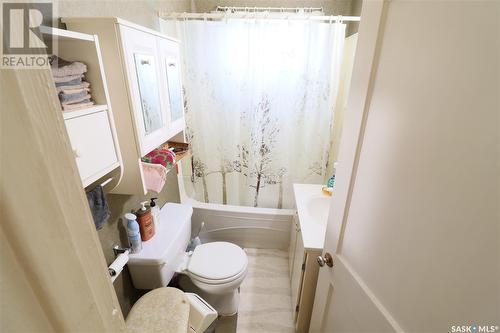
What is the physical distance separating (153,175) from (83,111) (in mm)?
499

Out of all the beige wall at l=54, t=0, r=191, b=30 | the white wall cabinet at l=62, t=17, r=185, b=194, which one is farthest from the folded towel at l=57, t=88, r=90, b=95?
the beige wall at l=54, t=0, r=191, b=30

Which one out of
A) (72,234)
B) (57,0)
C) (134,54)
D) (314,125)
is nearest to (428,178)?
(72,234)

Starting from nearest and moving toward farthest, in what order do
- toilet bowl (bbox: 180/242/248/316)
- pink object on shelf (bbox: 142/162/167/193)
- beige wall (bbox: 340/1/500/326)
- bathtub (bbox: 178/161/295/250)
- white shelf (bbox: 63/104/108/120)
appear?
beige wall (bbox: 340/1/500/326) < white shelf (bbox: 63/104/108/120) < pink object on shelf (bbox: 142/162/167/193) < toilet bowl (bbox: 180/242/248/316) < bathtub (bbox: 178/161/295/250)

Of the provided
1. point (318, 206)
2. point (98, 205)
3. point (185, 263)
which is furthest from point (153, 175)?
point (318, 206)

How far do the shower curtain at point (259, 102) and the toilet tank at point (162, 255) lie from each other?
2.05ft

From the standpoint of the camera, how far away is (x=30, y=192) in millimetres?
271

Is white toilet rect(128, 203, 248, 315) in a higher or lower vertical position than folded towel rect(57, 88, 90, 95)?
lower

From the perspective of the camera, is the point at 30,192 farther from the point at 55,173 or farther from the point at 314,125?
the point at 314,125

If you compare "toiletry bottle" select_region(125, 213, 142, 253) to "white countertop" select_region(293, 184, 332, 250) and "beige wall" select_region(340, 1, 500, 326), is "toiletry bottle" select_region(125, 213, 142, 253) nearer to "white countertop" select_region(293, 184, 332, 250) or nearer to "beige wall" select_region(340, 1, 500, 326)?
"white countertop" select_region(293, 184, 332, 250)

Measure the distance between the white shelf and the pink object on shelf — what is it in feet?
1.31

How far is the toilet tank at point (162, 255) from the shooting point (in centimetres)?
126

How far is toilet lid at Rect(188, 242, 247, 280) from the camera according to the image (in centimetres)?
151

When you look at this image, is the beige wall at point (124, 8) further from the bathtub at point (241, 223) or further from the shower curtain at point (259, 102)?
the bathtub at point (241, 223)

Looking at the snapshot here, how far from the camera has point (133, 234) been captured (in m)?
1.23
